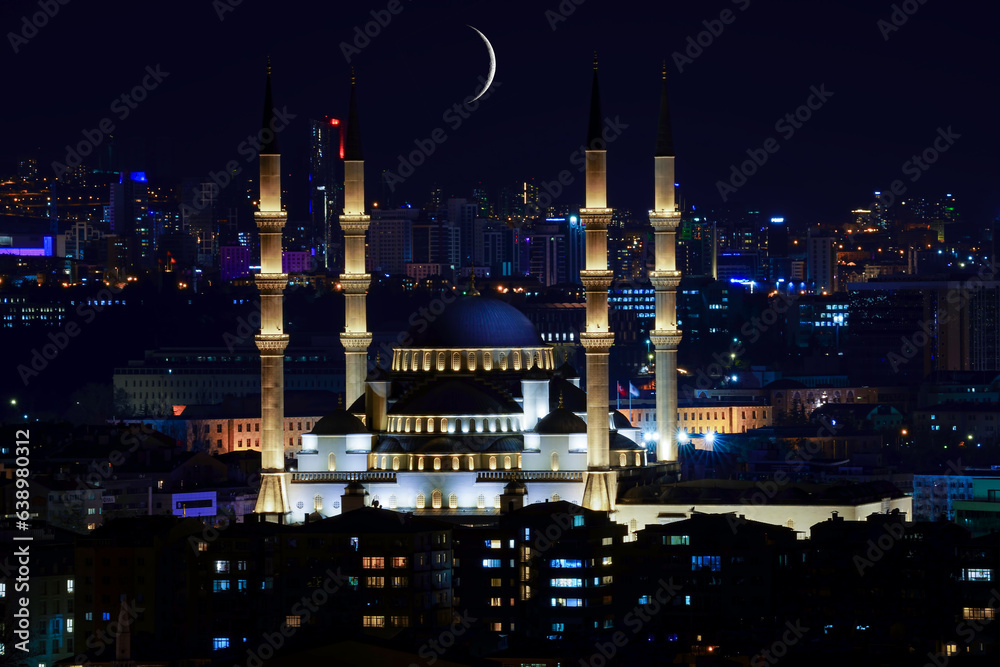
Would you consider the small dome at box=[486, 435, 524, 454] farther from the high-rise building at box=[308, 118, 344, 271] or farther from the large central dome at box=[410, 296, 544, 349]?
the high-rise building at box=[308, 118, 344, 271]

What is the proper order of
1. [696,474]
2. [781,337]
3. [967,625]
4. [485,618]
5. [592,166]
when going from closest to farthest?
[967,625]
[485,618]
[592,166]
[696,474]
[781,337]

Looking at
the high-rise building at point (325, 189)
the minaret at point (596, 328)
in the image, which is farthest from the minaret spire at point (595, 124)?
the high-rise building at point (325, 189)

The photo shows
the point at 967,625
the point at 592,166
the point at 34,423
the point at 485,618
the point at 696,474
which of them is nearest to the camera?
the point at 967,625

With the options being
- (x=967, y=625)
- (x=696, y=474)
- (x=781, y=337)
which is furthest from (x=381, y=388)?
(x=781, y=337)

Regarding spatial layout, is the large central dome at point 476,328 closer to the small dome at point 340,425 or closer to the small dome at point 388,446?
the small dome at point 388,446

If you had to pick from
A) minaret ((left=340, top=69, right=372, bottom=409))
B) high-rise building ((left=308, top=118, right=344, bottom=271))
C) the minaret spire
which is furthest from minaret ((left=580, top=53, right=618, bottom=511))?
high-rise building ((left=308, top=118, right=344, bottom=271))

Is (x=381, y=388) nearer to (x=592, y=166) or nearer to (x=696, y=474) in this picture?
(x=592, y=166)
